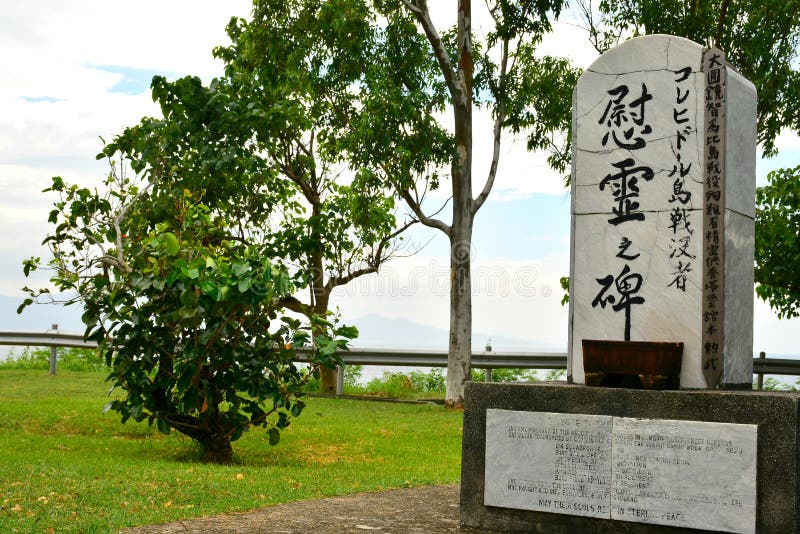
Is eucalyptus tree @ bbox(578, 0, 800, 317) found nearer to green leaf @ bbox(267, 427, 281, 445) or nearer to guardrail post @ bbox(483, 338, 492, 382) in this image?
guardrail post @ bbox(483, 338, 492, 382)

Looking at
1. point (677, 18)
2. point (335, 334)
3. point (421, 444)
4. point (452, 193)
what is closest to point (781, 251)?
point (677, 18)

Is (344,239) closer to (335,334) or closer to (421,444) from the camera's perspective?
(421,444)

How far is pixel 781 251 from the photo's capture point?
15297mm

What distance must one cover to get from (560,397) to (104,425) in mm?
7307

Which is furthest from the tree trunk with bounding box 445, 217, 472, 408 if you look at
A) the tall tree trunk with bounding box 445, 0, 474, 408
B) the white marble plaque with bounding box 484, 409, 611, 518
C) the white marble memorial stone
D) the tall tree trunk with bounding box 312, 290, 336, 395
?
the white marble plaque with bounding box 484, 409, 611, 518

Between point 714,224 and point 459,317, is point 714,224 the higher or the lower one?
the higher one

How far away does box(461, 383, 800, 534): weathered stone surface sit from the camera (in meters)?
5.70

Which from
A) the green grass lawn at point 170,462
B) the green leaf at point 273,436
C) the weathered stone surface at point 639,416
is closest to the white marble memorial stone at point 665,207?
the weathered stone surface at point 639,416

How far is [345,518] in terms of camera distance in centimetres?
648

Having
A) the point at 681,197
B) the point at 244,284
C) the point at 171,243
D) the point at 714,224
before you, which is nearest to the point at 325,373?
the point at 171,243

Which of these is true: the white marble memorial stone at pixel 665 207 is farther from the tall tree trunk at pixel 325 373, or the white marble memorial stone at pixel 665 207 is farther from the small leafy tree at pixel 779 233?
the tall tree trunk at pixel 325 373

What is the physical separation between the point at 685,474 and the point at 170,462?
5353 mm

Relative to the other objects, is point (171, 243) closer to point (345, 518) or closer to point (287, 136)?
point (345, 518)

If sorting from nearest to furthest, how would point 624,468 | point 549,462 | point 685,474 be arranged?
point 685,474, point 624,468, point 549,462
